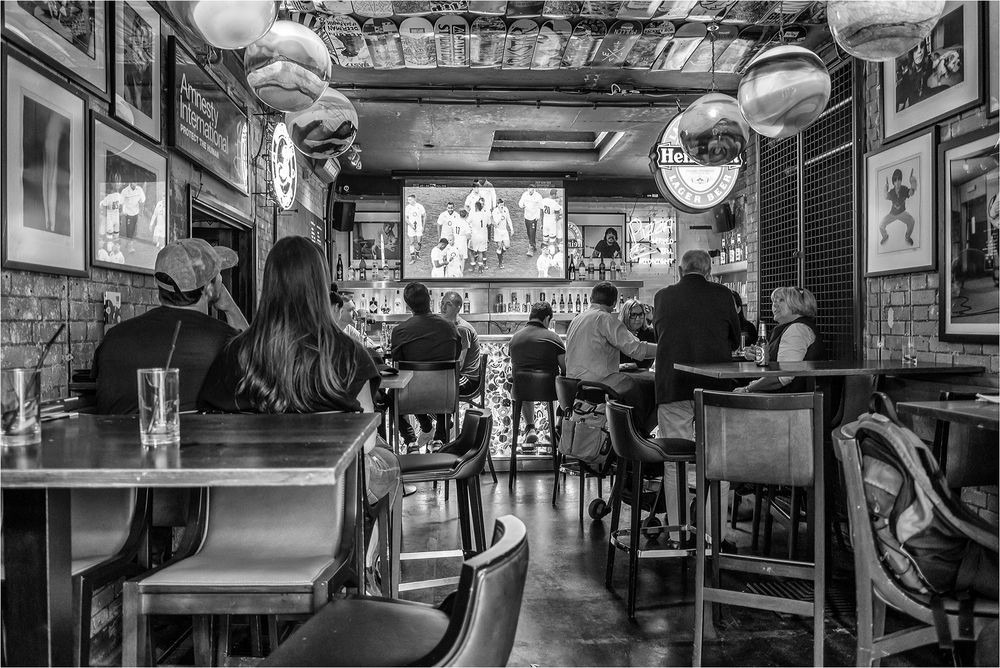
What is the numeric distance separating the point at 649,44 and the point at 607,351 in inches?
83.0

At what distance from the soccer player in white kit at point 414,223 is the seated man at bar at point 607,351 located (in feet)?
14.0

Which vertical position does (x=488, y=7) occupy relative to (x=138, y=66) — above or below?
above

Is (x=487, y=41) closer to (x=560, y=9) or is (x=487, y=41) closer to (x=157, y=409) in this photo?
(x=560, y=9)

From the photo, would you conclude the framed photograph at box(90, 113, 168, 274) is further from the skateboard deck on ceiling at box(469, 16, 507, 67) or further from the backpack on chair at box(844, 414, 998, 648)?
the backpack on chair at box(844, 414, 998, 648)

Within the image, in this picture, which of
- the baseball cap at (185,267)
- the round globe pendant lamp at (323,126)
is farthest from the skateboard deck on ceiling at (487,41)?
the baseball cap at (185,267)

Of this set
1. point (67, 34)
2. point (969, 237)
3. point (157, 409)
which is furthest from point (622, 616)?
point (67, 34)

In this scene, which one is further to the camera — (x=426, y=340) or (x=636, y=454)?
(x=426, y=340)

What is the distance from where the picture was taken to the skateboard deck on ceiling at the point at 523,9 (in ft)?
14.2

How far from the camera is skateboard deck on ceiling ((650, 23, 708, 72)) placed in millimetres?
4590

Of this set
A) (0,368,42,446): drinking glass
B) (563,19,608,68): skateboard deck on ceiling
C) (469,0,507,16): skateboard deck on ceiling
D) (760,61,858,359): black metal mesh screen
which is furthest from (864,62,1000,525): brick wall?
(0,368,42,446): drinking glass

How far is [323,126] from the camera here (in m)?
3.66

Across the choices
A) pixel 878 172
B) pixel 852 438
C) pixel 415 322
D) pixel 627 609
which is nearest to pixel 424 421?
pixel 415 322

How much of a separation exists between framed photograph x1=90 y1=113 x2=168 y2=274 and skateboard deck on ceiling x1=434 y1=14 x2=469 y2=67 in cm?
197

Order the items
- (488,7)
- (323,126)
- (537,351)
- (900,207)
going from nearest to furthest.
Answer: (323,126)
(900,207)
(488,7)
(537,351)
